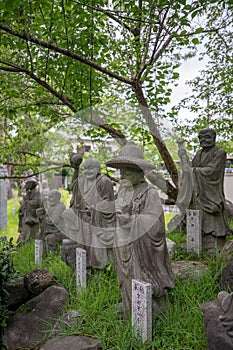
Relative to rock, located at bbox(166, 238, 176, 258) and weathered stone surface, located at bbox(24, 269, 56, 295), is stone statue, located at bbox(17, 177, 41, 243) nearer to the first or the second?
weathered stone surface, located at bbox(24, 269, 56, 295)

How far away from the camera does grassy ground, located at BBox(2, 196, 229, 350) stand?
3398 mm

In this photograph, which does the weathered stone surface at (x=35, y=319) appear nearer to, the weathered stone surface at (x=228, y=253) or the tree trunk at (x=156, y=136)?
the weathered stone surface at (x=228, y=253)

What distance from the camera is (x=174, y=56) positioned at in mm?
7418

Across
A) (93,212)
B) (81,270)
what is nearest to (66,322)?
(81,270)

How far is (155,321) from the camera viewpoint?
3631 millimetres

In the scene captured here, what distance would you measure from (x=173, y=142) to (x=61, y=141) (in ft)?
6.27

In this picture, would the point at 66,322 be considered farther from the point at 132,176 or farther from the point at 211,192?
the point at 211,192

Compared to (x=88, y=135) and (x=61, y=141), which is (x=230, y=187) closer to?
(x=88, y=135)

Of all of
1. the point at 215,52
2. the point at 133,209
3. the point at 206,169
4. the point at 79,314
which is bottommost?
the point at 79,314

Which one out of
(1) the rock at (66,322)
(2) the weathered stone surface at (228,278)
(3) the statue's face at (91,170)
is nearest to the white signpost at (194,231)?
(2) the weathered stone surface at (228,278)

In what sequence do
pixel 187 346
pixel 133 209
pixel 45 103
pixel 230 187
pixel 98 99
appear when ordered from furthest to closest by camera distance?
pixel 230 187
pixel 45 103
pixel 98 99
pixel 133 209
pixel 187 346

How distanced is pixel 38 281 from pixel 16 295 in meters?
0.39

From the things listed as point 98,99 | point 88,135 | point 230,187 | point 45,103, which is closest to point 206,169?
point 88,135

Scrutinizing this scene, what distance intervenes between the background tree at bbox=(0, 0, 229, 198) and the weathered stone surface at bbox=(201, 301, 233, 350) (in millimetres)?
3247
